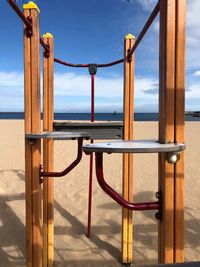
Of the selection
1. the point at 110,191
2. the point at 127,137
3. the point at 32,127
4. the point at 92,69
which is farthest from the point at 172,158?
the point at 92,69

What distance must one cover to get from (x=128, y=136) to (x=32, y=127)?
1.26m

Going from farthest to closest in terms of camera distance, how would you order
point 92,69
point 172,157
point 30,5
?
point 92,69 → point 30,5 → point 172,157

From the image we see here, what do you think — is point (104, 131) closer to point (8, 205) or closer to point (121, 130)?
point (121, 130)

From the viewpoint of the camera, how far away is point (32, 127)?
2154 millimetres

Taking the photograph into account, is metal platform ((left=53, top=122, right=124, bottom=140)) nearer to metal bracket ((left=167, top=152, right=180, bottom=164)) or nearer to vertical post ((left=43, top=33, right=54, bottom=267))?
vertical post ((left=43, top=33, right=54, bottom=267))

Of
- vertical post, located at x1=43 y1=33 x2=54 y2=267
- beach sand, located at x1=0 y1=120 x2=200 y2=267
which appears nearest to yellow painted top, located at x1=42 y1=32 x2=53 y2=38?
vertical post, located at x1=43 y1=33 x2=54 y2=267

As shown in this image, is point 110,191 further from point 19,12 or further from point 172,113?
point 19,12

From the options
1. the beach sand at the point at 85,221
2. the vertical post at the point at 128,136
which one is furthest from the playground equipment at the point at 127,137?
the beach sand at the point at 85,221

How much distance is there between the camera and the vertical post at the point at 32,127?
83.5 inches

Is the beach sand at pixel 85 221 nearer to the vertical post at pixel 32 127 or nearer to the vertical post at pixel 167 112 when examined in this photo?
the vertical post at pixel 32 127

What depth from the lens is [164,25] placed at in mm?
1523

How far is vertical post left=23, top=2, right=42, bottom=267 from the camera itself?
212cm

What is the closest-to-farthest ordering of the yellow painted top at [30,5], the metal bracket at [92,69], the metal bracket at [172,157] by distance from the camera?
the metal bracket at [172,157]
the yellow painted top at [30,5]
the metal bracket at [92,69]

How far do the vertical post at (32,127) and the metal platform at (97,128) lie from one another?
2.96 feet
